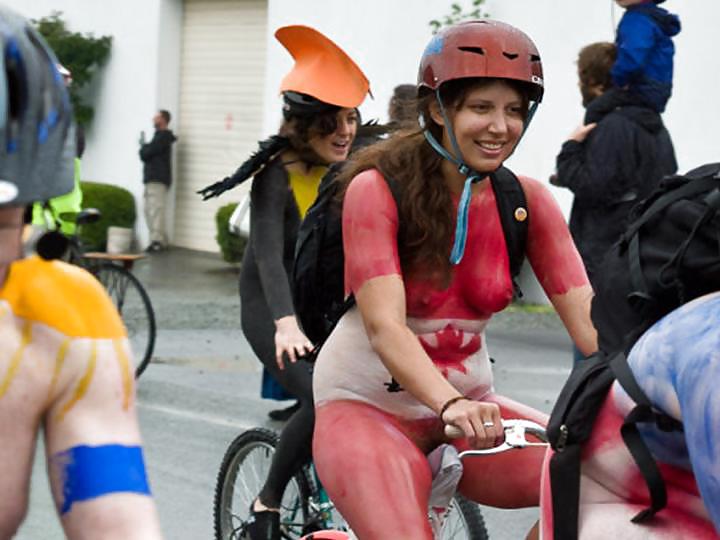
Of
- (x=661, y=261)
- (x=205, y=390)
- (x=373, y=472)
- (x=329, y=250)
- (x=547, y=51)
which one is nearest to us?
(x=661, y=261)

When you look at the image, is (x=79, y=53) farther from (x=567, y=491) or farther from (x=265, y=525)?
(x=567, y=491)

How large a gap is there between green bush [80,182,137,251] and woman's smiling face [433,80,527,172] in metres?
18.3

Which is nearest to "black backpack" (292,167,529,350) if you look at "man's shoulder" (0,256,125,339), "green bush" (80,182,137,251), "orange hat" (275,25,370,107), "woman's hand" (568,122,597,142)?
"orange hat" (275,25,370,107)

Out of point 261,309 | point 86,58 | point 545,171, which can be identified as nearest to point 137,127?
point 86,58

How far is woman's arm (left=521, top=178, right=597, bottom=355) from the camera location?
3.93m

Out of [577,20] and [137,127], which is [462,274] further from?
[137,127]

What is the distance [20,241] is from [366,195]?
1.69 meters

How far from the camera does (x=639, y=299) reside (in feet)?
9.14

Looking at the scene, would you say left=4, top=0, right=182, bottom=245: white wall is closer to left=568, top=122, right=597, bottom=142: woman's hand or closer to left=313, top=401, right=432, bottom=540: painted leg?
left=568, top=122, right=597, bottom=142: woman's hand

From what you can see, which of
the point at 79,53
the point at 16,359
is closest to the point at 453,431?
the point at 16,359

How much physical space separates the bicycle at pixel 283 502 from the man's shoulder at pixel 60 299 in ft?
8.75

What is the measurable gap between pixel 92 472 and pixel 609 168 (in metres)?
6.30

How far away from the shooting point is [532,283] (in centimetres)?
1512

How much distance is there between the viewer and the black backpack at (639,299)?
2715mm
